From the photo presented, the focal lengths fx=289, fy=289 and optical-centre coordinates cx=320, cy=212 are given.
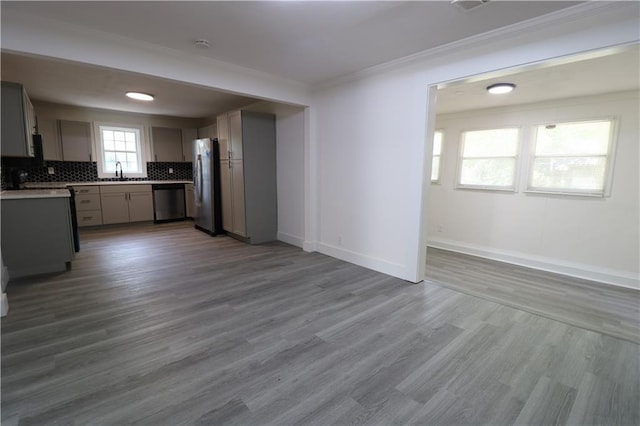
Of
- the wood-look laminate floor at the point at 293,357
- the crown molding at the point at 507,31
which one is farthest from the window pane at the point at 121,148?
the crown molding at the point at 507,31

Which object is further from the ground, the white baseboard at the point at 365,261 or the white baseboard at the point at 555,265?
the white baseboard at the point at 365,261

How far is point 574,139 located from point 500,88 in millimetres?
1527

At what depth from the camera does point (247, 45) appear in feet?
9.29

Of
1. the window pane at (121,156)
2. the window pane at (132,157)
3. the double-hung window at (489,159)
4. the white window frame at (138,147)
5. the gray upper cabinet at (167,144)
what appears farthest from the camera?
the gray upper cabinet at (167,144)

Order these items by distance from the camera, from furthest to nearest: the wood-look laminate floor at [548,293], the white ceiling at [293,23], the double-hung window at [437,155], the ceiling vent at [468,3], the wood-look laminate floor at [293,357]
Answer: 1. the double-hung window at [437,155]
2. the wood-look laminate floor at [548,293]
3. the white ceiling at [293,23]
4. the ceiling vent at [468,3]
5. the wood-look laminate floor at [293,357]

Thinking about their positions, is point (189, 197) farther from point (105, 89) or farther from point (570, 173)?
point (570, 173)

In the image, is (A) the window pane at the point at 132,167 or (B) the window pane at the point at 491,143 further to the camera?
(A) the window pane at the point at 132,167

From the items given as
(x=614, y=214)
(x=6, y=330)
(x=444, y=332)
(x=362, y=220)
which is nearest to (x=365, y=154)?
(x=362, y=220)

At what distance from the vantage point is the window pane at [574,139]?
3.78m

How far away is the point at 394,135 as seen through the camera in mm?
3410

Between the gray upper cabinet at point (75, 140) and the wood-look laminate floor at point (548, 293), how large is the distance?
6.99m

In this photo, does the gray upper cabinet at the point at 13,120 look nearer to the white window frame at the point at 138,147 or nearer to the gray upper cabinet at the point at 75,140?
the gray upper cabinet at the point at 75,140

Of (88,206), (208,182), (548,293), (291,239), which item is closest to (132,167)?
(88,206)

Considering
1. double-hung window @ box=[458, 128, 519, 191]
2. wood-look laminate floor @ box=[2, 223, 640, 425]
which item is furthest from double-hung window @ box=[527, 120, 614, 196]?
wood-look laminate floor @ box=[2, 223, 640, 425]
